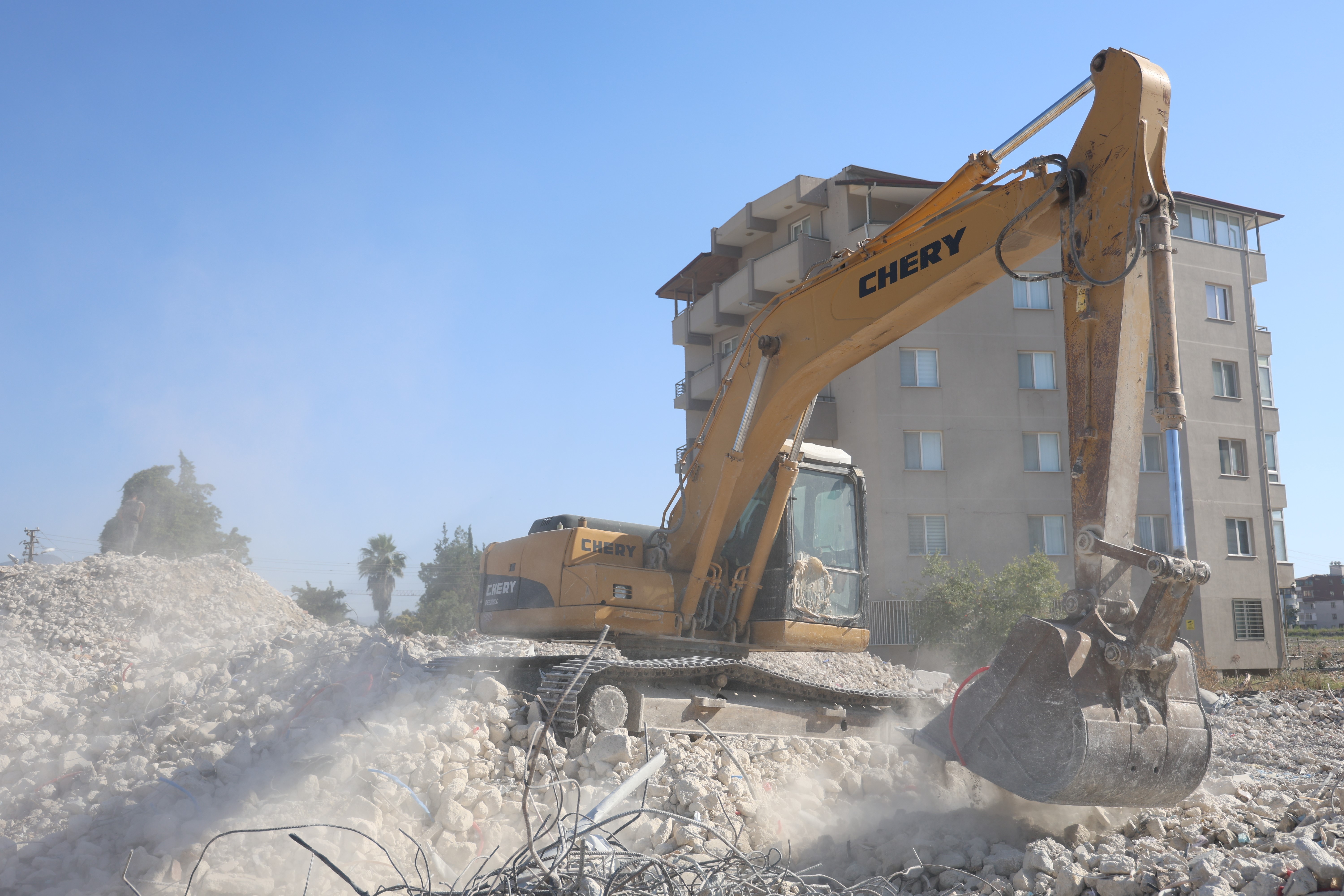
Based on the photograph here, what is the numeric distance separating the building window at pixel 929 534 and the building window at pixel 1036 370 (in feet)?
14.7

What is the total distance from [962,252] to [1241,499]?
25.4m

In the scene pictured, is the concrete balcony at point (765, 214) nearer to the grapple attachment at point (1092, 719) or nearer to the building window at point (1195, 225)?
the building window at point (1195, 225)

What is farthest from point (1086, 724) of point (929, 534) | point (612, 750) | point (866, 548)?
point (929, 534)

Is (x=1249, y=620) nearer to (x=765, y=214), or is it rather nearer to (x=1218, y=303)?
(x=1218, y=303)

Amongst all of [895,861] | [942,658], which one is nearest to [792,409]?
[895,861]

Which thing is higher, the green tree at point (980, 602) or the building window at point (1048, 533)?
the building window at point (1048, 533)

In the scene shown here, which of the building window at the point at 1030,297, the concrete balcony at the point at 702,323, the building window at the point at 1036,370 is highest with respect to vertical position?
the concrete balcony at the point at 702,323

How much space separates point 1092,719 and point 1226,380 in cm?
2700

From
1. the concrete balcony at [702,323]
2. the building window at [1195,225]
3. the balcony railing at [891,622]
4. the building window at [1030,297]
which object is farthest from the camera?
the concrete balcony at [702,323]

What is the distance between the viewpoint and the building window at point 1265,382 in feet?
90.6

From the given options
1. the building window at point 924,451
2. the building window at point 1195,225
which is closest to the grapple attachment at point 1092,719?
the building window at point 924,451

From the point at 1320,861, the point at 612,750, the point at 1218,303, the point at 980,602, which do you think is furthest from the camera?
the point at 1218,303

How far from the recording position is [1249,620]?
2550cm

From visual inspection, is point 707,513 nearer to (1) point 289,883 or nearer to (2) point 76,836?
(1) point 289,883
